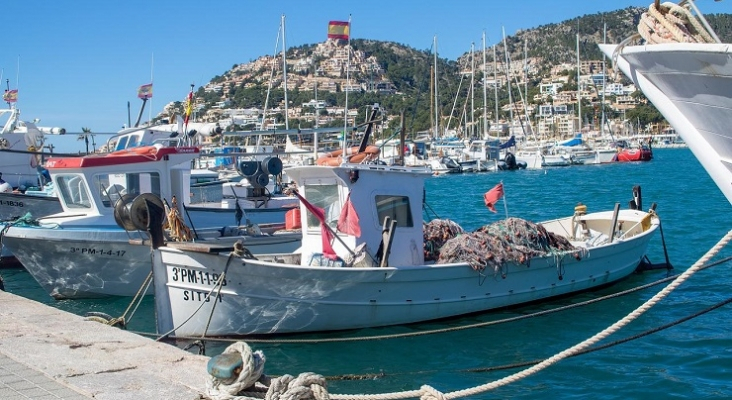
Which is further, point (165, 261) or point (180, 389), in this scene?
point (165, 261)

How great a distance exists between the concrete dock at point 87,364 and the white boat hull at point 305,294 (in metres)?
2.45

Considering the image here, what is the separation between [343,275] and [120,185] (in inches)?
279

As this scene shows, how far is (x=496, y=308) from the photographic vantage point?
1492 centimetres

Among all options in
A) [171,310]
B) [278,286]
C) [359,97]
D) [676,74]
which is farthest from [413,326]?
[359,97]

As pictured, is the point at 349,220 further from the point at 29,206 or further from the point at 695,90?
the point at 29,206

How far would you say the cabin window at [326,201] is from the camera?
13.5 metres

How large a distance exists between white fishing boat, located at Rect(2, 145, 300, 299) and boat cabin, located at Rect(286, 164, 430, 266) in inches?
148

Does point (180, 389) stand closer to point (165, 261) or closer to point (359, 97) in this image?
point (165, 261)

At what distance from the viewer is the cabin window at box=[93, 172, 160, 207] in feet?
57.9

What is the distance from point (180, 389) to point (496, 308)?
8.64 meters

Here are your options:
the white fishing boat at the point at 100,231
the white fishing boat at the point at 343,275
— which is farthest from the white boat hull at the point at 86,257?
the white fishing boat at the point at 343,275

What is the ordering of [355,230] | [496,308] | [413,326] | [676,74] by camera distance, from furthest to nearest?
[496,308] → [413,326] → [355,230] → [676,74]

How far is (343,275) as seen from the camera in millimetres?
12930

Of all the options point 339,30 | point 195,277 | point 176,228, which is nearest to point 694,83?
point 195,277
